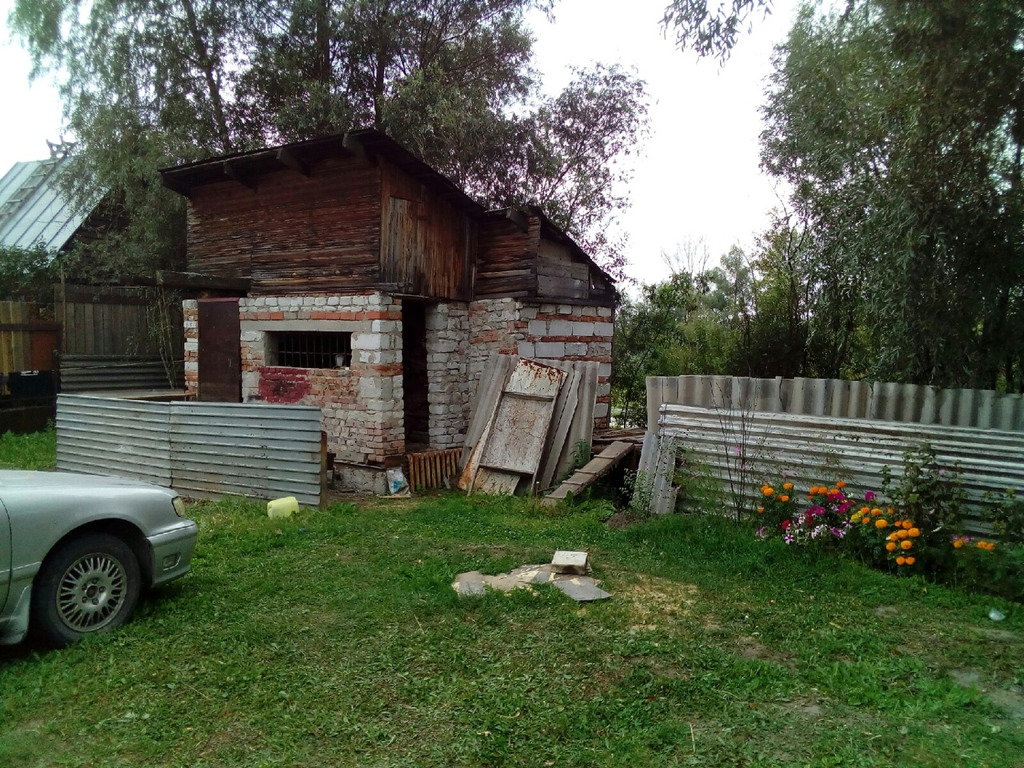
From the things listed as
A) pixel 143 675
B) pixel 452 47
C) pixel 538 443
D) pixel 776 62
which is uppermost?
pixel 452 47

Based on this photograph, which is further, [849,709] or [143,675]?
[143,675]

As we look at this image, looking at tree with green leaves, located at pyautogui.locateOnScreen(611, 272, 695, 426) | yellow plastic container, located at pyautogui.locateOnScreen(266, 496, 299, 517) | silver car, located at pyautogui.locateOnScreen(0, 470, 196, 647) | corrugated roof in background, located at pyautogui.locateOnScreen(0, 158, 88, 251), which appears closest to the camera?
silver car, located at pyautogui.locateOnScreen(0, 470, 196, 647)

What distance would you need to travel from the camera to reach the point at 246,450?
8656 mm

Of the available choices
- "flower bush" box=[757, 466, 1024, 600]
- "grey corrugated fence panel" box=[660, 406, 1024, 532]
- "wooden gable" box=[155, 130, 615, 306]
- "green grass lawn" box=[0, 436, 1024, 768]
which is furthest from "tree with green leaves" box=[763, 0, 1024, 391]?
"wooden gable" box=[155, 130, 615, 306]

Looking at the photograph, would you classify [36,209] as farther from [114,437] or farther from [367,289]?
[367,289]

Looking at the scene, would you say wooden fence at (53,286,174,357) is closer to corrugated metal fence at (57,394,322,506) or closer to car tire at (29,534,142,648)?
corrugated metal fence at (57,394,322,506)

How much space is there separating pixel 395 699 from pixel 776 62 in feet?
40.2

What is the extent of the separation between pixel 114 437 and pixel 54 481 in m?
5.53

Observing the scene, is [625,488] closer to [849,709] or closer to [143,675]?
[849,709]

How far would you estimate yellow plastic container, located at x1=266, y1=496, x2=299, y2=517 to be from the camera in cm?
785

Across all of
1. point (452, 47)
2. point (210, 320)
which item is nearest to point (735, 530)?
point (210, 320)

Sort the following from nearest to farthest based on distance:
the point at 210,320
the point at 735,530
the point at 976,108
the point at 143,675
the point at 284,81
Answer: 1. the point at 143,675
2. the point at 976,108
3. the point at 735,530
4. the point at 210,320
5. the point at 284,81

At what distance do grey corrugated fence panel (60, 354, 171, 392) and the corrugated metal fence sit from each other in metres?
3.49

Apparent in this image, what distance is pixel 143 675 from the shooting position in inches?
159
